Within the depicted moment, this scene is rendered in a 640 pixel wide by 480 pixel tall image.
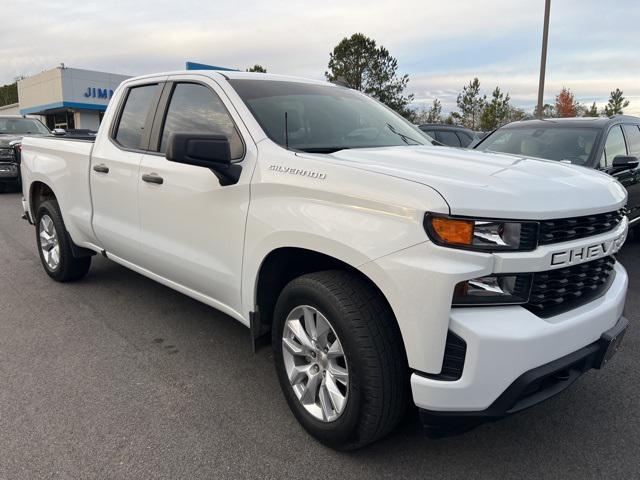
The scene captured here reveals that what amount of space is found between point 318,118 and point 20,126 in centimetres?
1339

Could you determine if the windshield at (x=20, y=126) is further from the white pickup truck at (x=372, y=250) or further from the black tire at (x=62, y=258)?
the white pickup truck at (x=372, y=250)

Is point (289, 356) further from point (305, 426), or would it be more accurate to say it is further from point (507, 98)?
point (507, 98)

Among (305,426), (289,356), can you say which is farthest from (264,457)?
(289,356)

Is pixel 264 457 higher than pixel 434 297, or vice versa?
pixel 434 297

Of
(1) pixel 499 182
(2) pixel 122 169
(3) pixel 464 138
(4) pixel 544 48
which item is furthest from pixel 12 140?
(4) pixel 544 48

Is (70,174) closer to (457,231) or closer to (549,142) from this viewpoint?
(457,231)

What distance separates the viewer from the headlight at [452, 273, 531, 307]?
2.04 metres

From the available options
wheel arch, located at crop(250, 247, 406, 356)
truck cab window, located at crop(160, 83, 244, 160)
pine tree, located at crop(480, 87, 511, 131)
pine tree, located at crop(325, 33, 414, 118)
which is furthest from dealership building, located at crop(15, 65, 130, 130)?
wheel arch, located at crop(250, 247, 406, 356)

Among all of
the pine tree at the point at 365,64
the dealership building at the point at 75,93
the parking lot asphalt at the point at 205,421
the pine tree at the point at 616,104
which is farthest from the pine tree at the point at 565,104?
the parking lot asphalt at the point at 205,421

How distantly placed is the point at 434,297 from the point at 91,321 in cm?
321

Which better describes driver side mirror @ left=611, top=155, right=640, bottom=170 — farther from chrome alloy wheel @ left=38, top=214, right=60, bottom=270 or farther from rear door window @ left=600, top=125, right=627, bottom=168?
chrome alloy wheel @ left=38, top=214, right=60, bottom=270

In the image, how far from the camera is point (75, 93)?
3431 cm

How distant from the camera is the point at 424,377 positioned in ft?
6.89

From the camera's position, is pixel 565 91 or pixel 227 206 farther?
pixel 565 91
